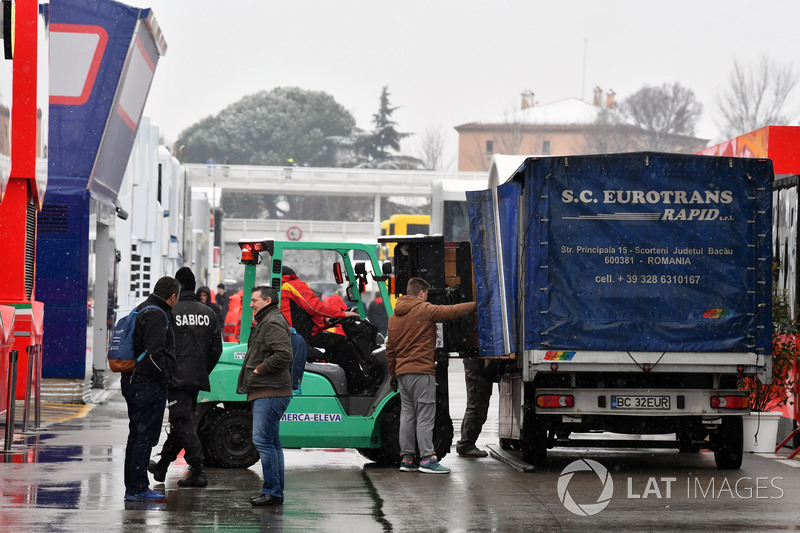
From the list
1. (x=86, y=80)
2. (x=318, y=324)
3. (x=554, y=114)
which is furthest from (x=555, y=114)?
(x=318, y=324)

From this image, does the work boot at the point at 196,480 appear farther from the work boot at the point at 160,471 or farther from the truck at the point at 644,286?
the truck at the point at 644,286

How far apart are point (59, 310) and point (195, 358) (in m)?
9.81

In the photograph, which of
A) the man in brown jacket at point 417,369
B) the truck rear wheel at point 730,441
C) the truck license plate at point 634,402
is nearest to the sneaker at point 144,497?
the man in brown jacket at point 417,369

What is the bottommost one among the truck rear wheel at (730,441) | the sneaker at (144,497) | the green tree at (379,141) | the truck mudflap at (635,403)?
the sneaker at (144,497)

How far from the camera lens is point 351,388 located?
40.5 ft

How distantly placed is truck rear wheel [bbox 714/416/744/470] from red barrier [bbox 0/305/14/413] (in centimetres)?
724

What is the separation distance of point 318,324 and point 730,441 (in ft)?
13.2

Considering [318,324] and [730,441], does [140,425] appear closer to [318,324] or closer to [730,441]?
[318,324]

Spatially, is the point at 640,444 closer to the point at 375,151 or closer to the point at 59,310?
the point at 59,310

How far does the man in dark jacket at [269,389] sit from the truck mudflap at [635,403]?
2769mm

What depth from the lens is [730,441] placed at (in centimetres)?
1192

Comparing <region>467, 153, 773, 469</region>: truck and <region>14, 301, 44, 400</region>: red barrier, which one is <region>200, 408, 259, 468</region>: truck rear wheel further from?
<region>14, 301, 44, 400</region>: red barrier

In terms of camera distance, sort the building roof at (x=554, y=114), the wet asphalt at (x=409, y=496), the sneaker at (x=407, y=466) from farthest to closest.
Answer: the building roof at (x=554, y=114), the sneaker at (x=407, y=466), the wet asphalt at (x=409, y=496)

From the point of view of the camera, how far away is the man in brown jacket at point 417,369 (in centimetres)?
1169
